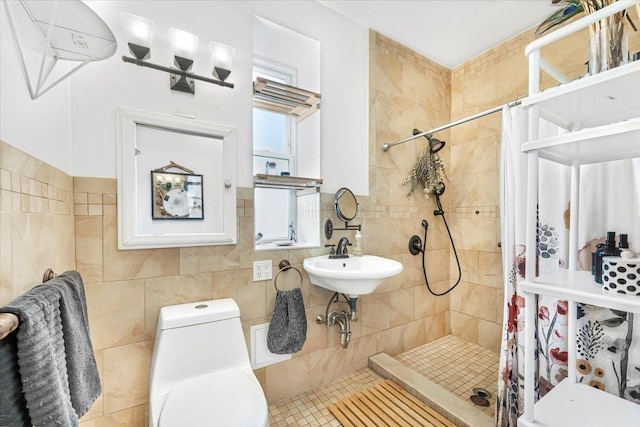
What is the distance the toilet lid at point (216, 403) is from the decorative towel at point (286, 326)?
34 centimetres

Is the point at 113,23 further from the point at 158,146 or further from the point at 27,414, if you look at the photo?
the point at 27,414

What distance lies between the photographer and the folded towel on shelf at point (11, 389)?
0.49 meters

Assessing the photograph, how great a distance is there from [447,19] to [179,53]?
1.84 m

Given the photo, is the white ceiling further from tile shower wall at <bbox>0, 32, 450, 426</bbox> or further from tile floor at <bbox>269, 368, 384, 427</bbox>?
tile floor at <bbox>269, 368, 384, 427</bbox>

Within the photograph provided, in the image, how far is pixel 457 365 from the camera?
200 cm

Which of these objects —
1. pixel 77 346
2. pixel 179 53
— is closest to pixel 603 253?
pixel 77 346

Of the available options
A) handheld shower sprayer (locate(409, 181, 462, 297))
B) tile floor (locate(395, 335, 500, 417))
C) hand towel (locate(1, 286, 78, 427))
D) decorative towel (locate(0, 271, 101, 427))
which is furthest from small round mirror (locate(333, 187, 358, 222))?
hand towel (locate(1, 286, 78, 427))

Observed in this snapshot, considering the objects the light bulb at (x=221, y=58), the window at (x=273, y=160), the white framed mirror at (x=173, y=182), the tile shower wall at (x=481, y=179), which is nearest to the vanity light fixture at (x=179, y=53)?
the light bulb at (x=221, y=58)

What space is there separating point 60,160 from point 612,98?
76.3 inches

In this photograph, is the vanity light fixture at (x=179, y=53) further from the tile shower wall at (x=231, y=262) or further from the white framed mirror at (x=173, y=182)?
the tile shower wall at (x=231, y=262)

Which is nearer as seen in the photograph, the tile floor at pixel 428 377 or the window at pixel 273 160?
the tile floor at pixel 428 377

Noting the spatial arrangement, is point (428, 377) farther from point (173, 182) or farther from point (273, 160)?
point (173, 182)

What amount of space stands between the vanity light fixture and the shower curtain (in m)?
1.44

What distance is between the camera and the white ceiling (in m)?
1.82
